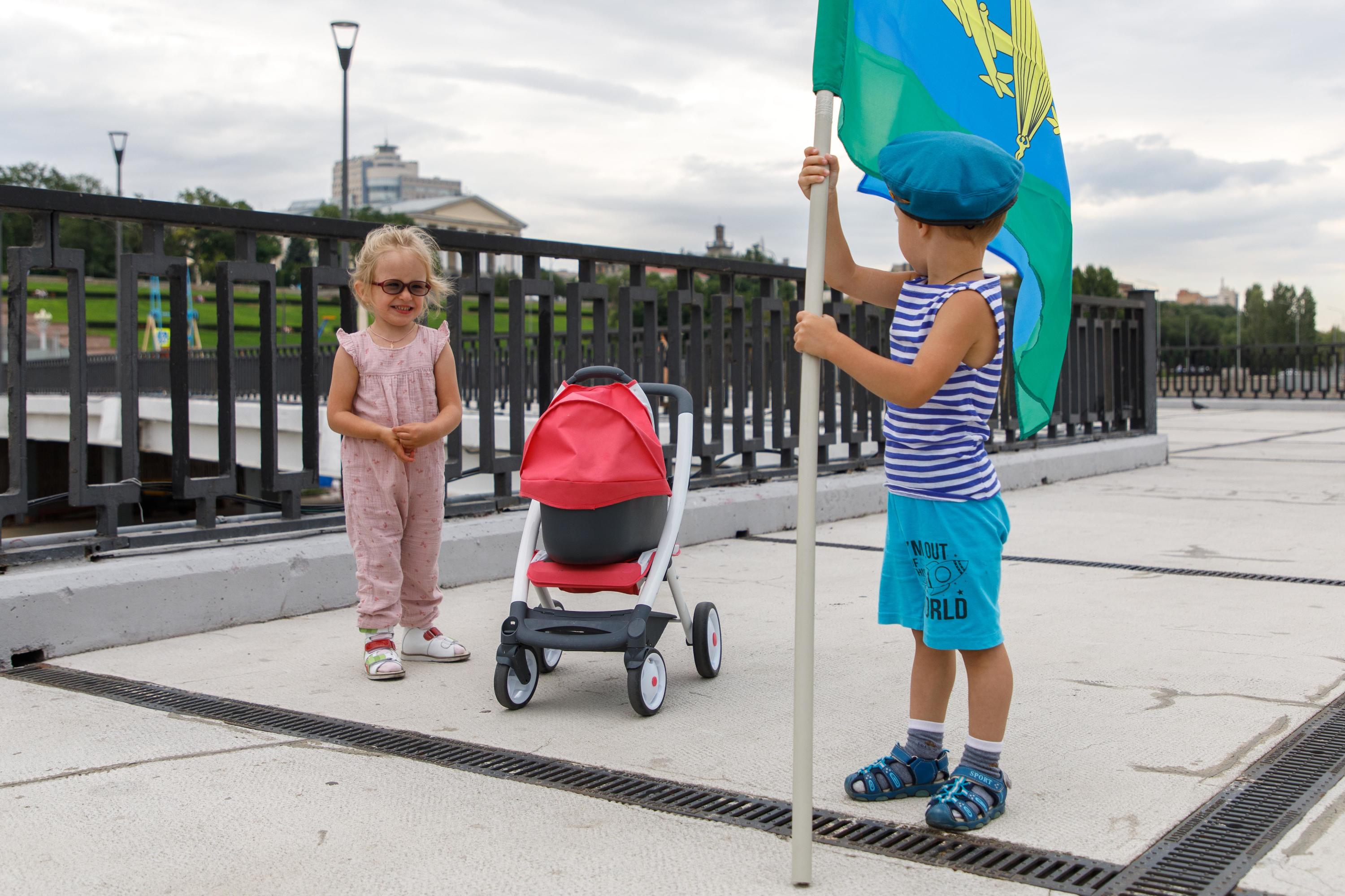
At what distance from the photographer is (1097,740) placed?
2865 mm

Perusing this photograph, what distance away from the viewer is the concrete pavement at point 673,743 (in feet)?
7.09

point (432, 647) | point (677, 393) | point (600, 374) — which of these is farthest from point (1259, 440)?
point (432, 647)

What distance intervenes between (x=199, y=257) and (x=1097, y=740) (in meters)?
88.1

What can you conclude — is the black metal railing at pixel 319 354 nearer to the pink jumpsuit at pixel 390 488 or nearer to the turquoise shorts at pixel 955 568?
the turquoise shorts at pixel 955 568

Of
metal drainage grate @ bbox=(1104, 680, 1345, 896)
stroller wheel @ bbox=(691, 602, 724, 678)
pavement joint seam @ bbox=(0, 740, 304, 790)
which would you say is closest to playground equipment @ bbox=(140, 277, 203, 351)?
stroller wheel @ bbox=(691, 602, 724, 678)

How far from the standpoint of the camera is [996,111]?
9.71ft

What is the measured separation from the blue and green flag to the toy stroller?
982 millimetres

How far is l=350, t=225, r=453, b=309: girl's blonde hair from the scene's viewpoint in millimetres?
3736

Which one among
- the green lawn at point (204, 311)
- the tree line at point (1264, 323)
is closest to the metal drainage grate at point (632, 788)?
the green lawn at point (204, 311)

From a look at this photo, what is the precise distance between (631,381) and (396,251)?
88 centimetres

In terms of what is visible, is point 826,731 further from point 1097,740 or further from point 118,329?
point 118,329

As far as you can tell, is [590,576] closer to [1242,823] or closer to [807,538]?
[807,538]

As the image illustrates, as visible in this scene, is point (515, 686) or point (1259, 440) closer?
point (515, 686)

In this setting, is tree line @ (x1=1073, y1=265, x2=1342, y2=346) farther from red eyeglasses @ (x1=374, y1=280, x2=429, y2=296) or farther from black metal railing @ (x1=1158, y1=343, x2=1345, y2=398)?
red eyeglasses @ (x1=374, y1=280, x2=429, y2=296)
